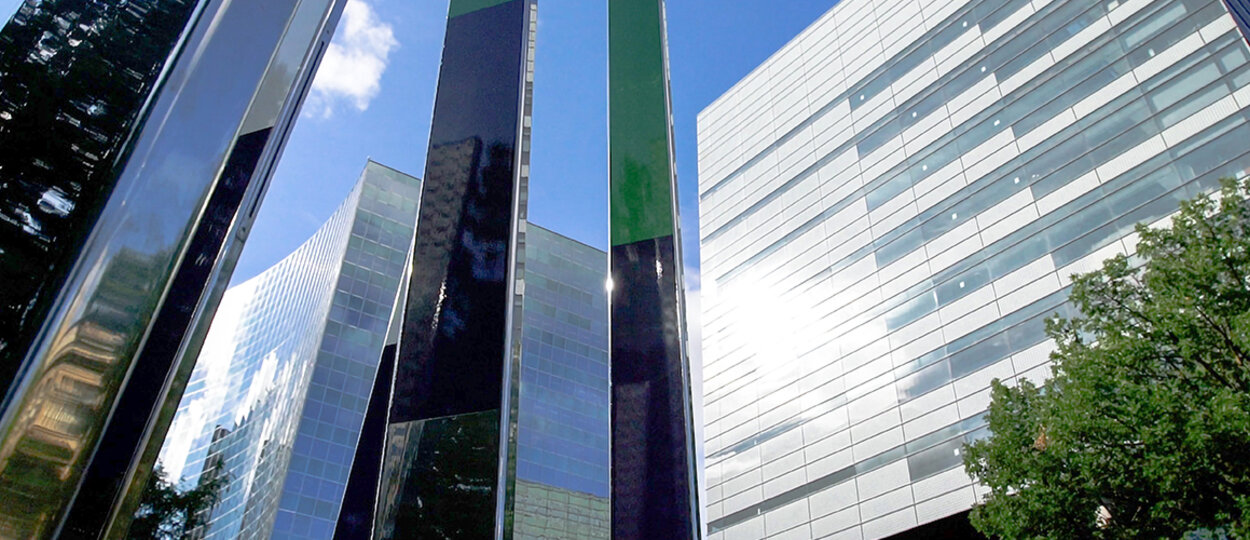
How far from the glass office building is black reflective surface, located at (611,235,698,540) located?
22334 millimetres

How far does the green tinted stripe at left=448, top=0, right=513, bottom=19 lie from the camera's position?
930 cm

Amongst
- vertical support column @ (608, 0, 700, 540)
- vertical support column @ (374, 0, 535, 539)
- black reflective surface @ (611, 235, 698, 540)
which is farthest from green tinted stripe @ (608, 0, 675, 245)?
vertical support column @ (374, 0, 535, 539)

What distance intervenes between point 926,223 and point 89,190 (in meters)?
33.7

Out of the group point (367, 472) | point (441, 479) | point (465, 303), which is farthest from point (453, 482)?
point (367, 472)

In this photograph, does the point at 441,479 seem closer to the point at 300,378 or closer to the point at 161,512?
the point at 161,512

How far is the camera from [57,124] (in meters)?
2.82

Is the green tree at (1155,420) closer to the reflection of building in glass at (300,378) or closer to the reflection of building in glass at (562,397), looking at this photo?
the reflection of building in glass at (300,378)

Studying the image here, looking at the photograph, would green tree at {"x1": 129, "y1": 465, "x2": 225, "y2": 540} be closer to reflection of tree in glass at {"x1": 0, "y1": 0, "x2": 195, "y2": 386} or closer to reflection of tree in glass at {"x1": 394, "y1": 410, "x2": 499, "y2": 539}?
reflection of tree in glass at {"x1": 394, "y1": 410, "x2": 499, "y2": 539}

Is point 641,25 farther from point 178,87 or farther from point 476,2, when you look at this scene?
point 178,87

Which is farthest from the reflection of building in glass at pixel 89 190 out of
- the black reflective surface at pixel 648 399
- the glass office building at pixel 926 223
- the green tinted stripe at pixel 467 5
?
the glass office building at pixel 926 223

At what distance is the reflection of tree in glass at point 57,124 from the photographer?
2.60 metres

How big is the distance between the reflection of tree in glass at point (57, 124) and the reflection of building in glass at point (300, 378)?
4614 centimetres

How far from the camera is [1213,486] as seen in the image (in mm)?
11195

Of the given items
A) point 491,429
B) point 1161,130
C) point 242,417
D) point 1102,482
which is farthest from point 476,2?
point 242,417
